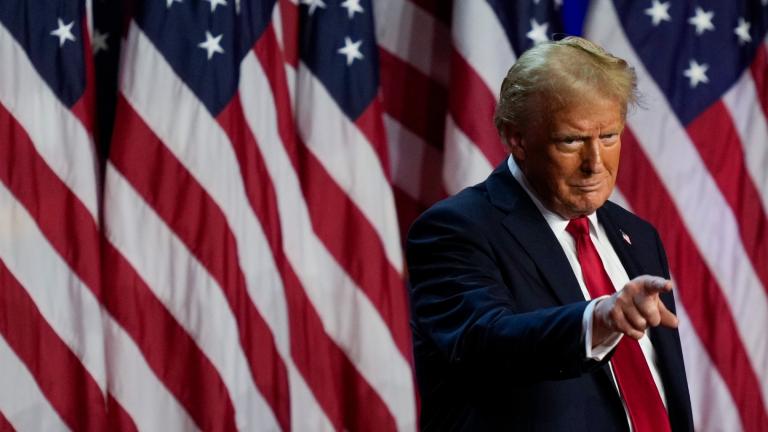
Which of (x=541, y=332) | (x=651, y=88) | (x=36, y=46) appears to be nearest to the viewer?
(x=541, y=332)

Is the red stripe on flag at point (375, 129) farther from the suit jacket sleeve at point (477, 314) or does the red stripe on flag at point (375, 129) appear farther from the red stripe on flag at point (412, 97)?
the suit jacket sleeve at point (477, 314)

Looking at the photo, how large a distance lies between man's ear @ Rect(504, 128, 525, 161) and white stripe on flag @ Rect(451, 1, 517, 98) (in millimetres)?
1886

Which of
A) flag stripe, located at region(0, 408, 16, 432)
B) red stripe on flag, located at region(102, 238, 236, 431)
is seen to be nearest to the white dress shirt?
red stripe on flag, located at region(102, 238, 236, 431)

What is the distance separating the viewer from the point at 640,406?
6.23 feet

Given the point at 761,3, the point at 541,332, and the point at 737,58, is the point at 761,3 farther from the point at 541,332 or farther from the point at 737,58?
the point at 541,332

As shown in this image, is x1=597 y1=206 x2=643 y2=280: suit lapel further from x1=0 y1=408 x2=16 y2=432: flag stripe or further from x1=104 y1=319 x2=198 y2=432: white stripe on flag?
x1=0 y1=408 x2=16 y2=432: flag stripe

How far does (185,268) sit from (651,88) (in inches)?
67.5

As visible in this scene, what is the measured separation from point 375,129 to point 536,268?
2.04 metres

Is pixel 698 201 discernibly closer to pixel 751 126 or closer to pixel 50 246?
pixel 751 126

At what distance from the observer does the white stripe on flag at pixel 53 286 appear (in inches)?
140

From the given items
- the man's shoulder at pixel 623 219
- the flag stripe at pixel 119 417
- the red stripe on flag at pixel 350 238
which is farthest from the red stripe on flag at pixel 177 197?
the man's shoulder at pixel 623 219

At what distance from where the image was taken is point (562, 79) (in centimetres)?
187

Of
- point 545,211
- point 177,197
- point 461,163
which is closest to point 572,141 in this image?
point 545,211

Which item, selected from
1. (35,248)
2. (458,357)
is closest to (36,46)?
(35,248)
